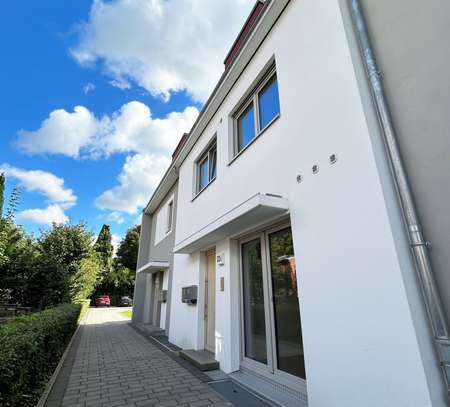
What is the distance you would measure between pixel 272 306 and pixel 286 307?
1.21ft

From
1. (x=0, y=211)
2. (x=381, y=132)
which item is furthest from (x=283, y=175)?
(x=0, y=211)

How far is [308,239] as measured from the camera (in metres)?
3.41

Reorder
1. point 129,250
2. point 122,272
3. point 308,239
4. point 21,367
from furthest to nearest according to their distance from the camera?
point 129,250 → point 122,272 → point 308,239 → point 21,367

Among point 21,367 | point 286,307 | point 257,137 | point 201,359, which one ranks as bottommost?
point 201,359

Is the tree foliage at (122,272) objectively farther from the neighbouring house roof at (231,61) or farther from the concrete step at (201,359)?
the concrete step at (201,359)

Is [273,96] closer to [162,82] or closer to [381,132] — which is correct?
[381,132]

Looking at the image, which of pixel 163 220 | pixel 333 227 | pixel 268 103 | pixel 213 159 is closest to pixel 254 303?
pixel 333 227

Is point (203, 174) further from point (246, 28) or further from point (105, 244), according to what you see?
point (105, 244)

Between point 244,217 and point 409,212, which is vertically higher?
point 244,217

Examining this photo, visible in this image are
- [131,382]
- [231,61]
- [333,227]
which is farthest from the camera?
[231,61]

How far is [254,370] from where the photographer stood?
452cm

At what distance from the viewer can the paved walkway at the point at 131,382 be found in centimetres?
381

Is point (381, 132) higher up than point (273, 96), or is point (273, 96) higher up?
point (273, 96)

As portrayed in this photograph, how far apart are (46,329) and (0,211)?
1032 cm
